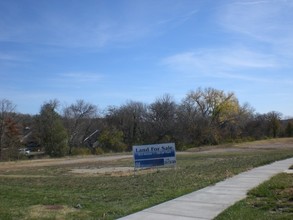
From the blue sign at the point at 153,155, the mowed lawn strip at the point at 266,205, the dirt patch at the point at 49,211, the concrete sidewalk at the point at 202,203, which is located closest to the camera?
the mowed lawn strip at the point at 266,205

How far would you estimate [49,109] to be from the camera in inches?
3031

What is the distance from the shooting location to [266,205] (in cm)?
977

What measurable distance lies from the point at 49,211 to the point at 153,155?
13857 millimetres

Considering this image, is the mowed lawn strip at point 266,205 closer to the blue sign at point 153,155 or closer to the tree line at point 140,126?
the blue sign at point 153,155

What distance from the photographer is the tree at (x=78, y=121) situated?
314ft

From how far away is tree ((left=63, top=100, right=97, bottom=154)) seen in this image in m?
95.6

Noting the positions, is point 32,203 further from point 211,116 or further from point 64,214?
point 211,116

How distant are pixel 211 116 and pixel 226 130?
17.7 ft

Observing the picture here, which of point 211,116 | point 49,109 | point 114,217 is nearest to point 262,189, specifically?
point 114,217

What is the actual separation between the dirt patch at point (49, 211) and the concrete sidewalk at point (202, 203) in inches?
71.7

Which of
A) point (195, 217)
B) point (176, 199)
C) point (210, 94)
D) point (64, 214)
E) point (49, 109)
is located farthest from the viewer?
point (210, 94)

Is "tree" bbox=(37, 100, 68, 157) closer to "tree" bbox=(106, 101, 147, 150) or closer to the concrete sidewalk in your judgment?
"tree" bbox=(106, 101, 147, 150)

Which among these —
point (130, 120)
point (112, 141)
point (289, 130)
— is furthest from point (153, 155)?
point (130, 120)

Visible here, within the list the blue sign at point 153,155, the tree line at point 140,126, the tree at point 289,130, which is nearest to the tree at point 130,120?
the tree line at point 140,126
